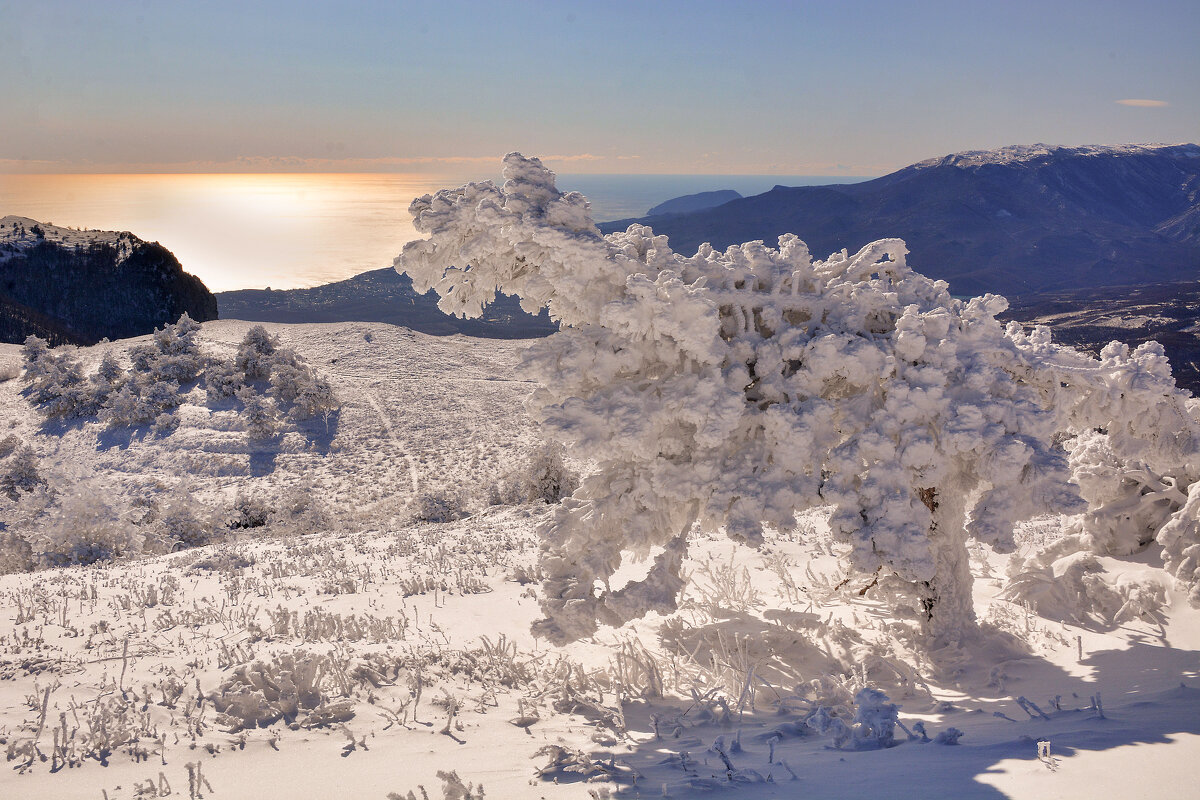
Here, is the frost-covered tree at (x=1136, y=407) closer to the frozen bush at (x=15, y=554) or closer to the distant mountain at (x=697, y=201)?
the frozen bush at (x=15, y=554)

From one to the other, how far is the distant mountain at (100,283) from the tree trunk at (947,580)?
44575mm

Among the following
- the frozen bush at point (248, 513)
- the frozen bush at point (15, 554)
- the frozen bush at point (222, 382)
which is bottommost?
the frozen bush at point (248, 513)

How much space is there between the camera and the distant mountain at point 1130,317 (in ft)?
92.3

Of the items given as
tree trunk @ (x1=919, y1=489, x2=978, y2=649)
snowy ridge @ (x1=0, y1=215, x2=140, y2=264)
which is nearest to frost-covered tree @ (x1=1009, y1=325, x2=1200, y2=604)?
tree trunk @ (x1=919, y1=489, x2=978, y2=649)

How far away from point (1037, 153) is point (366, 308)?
9074cm

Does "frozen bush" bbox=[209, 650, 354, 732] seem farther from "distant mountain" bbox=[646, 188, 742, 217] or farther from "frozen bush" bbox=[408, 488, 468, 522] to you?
"distant mountain" bbox=[646, 188, 742, 217]

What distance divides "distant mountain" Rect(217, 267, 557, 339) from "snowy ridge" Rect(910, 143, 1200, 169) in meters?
68.7

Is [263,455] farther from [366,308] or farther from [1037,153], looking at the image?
[1037,153]

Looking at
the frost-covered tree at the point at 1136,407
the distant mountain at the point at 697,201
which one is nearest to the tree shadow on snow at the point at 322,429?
the frost-covered tree at the point at 1136,407

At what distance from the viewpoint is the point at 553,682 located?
14.8 ft

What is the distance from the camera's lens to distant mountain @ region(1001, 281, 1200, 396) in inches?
1108

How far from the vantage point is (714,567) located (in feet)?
25.0

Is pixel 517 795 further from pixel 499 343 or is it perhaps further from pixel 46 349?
pixel 499 343

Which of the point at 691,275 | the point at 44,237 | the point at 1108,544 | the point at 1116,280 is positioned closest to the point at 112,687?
the point at 691,275
